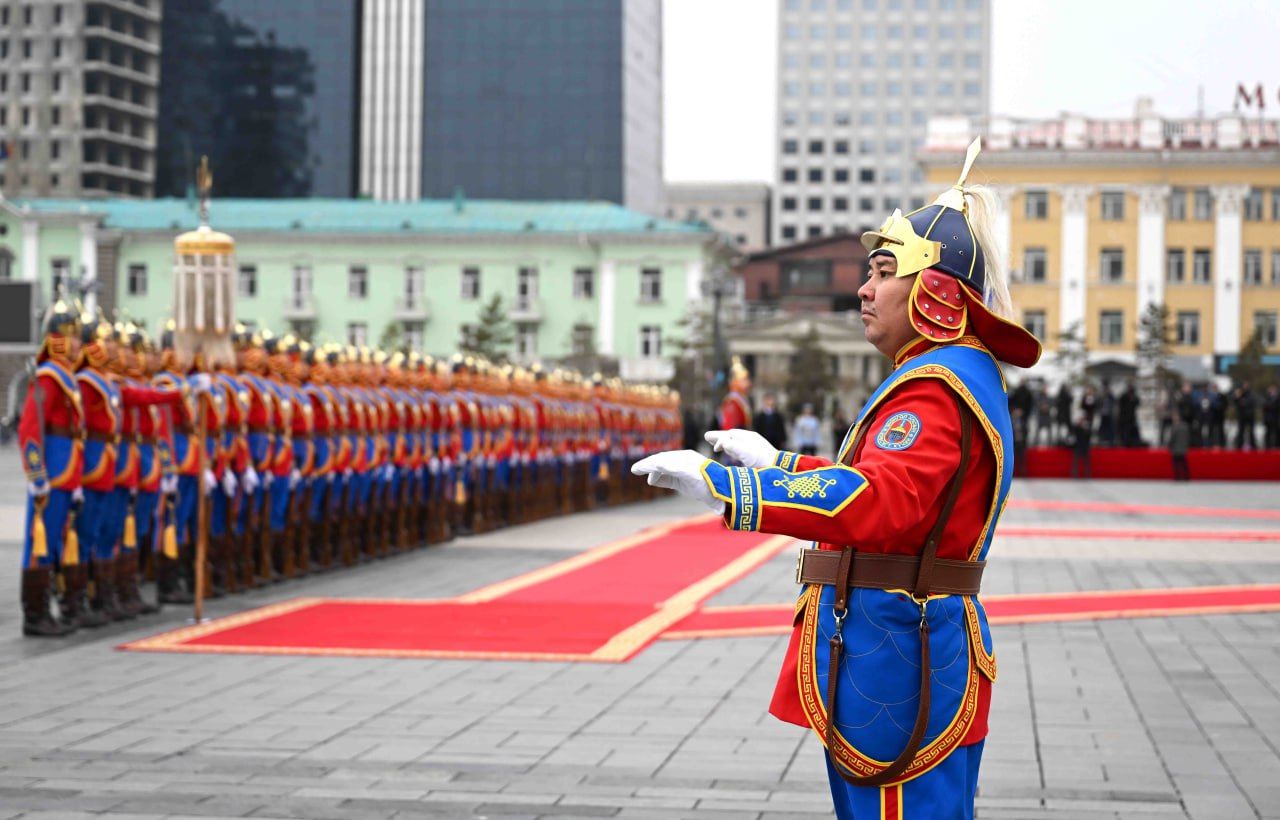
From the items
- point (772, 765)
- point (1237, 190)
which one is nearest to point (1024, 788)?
point (772, 765)

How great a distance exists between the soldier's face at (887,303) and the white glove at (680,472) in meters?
0.68

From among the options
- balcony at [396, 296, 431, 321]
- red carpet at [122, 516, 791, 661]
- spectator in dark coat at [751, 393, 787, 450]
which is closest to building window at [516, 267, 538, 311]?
balcony at [396, 296, 431, 321]

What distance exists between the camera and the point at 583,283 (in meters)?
76.2

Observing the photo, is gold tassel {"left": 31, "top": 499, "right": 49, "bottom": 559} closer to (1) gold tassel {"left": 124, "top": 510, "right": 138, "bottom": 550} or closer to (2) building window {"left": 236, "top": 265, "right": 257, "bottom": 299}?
(1) gold tassel {"left": 124, "top": 510, "right": 138, "bottom": 550}

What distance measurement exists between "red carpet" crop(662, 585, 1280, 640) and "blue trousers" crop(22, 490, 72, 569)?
414 cm

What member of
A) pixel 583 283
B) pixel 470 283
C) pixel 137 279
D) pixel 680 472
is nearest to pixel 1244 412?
pixel 680 472

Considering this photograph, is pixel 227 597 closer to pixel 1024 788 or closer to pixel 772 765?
pixel 772 765

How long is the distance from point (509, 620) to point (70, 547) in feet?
10.00

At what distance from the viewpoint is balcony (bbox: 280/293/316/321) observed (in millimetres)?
76188

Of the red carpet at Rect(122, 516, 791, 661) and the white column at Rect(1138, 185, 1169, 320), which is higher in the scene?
the white column at Rect(1138, 185, 1169, 320)

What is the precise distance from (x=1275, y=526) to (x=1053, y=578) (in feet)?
28.8

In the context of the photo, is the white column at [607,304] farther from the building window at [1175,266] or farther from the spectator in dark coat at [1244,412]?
the spectator in dark coat at [1244,412]

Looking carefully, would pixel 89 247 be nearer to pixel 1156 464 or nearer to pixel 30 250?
pixel 30 250

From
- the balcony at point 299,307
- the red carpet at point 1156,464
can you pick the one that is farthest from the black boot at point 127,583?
the balcony at point 299,307
